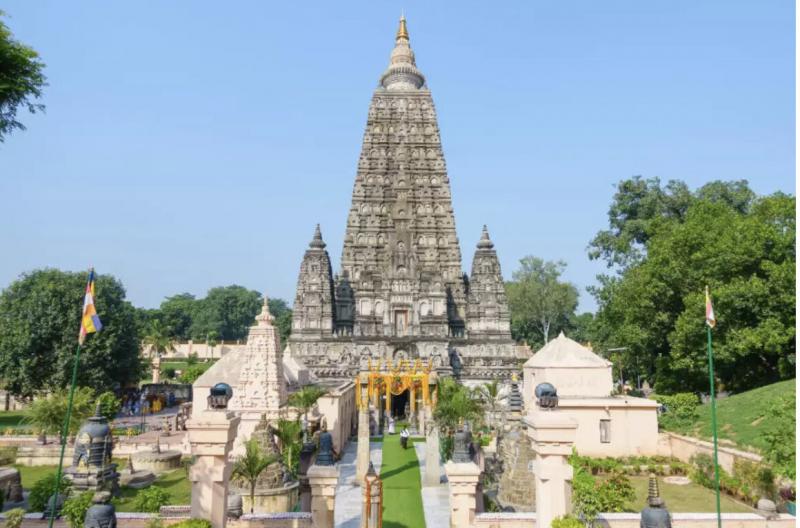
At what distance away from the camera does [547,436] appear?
9.29 metres

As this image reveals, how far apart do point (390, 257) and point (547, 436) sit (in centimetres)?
4363

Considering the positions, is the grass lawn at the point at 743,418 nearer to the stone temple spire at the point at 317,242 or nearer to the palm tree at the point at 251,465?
the palm tree at the point at 251,465

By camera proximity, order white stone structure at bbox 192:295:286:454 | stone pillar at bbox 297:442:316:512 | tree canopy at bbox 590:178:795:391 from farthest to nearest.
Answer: tree canopy at bbox 590:178:795:391, white stone structure at bbox 192:295:286:454, stone pillar at bbox 297:442:316:512

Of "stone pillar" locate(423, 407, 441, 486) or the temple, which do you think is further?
the temple

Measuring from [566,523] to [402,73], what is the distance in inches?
2396

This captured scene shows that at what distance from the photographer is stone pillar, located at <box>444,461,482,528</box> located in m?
11.6

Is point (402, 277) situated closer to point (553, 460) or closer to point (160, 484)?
point (160, 484)

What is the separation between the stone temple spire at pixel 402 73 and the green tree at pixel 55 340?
1513 inches

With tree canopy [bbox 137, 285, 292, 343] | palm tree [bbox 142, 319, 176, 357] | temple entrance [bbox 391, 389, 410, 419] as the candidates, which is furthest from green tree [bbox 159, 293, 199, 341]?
temple entrance [bbox 391, 389, 410, 419]

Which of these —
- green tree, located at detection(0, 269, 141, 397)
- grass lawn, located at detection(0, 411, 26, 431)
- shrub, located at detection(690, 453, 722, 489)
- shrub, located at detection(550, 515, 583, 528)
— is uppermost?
green tree, located at detection(0, 269, 141, 397)

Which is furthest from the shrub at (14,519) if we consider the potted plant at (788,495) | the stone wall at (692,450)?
the stone wall at (692,450)

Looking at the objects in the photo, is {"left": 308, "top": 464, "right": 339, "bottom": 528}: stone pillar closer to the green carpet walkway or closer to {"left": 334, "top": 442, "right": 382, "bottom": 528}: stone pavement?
the green carpet walkway

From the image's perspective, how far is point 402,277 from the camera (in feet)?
169

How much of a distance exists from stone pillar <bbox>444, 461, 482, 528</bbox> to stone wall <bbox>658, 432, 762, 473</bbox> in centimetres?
1092
